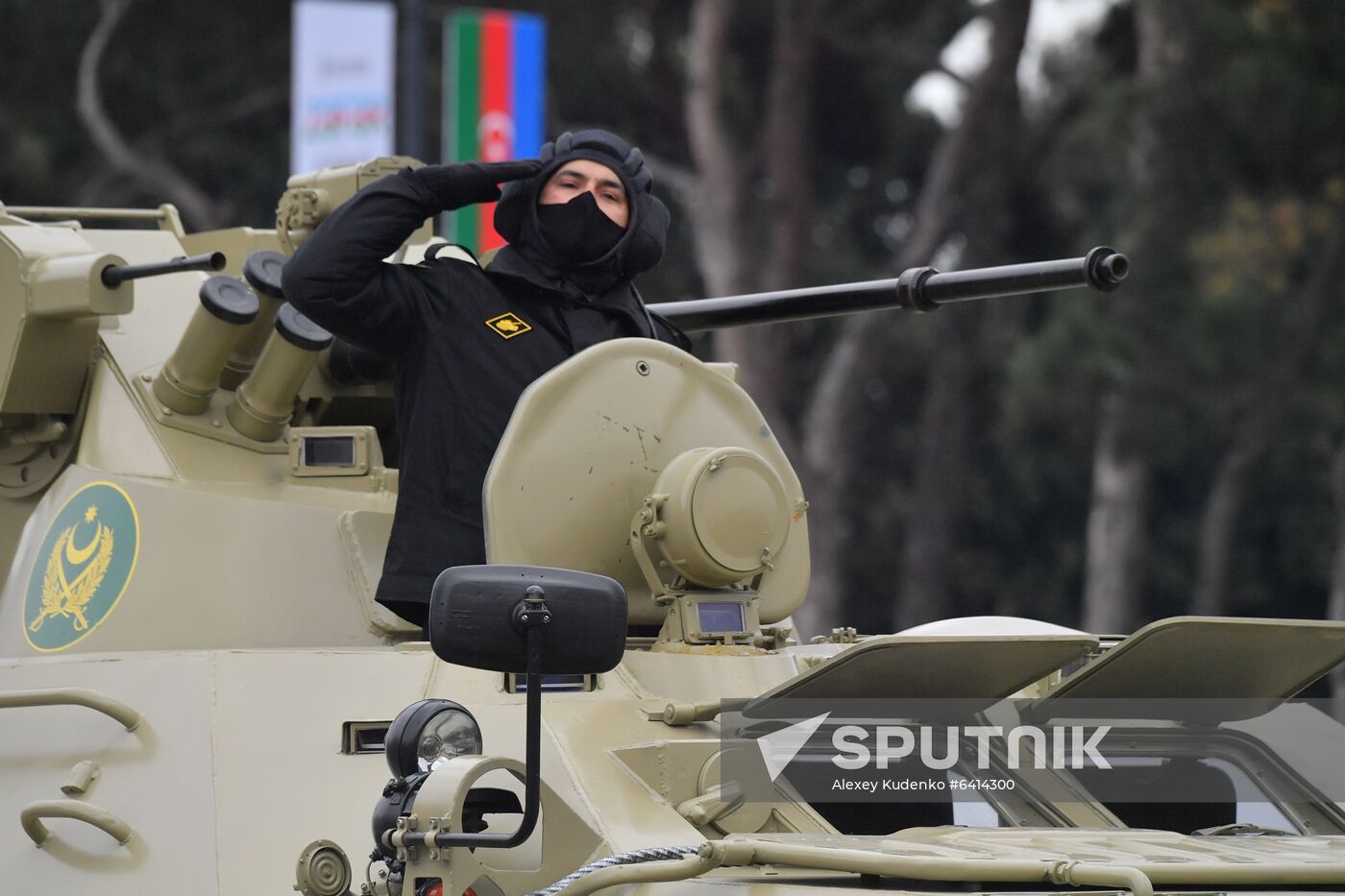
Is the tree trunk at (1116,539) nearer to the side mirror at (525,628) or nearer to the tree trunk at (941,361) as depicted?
the tree trunk at (941,361)

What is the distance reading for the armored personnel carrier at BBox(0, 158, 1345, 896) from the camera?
4133 millimetres

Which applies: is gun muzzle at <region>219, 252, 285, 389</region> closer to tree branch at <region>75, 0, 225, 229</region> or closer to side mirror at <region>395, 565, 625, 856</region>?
side mirror at <region>395, 565, 625, 856</region>

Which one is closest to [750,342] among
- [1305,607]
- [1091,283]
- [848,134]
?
[848,134]

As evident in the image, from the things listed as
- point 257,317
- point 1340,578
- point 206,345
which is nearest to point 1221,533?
point 1340,578

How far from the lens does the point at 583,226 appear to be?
5.87 metres

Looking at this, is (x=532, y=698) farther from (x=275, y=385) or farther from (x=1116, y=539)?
(x=1116, y=539)

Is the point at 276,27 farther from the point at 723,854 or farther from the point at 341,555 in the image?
the point at 723,854

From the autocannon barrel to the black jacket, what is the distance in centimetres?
119

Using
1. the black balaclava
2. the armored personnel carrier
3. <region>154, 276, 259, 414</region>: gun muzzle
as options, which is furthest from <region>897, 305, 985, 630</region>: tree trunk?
the black balaclava

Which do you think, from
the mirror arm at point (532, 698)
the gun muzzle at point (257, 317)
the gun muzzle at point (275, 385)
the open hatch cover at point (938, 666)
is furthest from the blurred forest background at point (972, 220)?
the mirror arm at point (532, 698)

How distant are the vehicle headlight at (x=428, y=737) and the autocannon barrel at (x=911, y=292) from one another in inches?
94.4

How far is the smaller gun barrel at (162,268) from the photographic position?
19.8ft

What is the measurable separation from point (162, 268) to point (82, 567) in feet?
2.85

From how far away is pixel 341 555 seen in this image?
5930 mm
